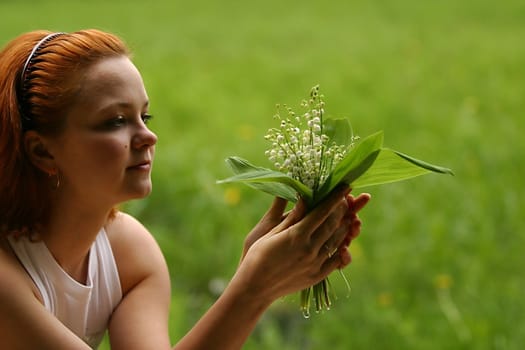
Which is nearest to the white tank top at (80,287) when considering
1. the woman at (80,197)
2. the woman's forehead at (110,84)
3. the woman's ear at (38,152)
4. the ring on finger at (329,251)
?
the woman at (80,197)

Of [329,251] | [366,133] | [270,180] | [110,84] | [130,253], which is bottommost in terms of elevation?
[366,133]

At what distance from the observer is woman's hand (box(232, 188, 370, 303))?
116cm

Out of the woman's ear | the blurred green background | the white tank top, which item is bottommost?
the blurred green background

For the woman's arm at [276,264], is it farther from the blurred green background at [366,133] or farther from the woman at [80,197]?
the blurred green background at [366,133]

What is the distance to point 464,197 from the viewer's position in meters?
3.17

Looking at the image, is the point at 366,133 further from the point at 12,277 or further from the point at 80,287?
the point at 12,277

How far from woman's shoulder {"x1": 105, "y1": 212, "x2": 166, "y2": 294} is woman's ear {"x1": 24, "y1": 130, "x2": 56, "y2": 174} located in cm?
20

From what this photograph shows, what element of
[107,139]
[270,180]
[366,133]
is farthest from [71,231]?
[366,133]

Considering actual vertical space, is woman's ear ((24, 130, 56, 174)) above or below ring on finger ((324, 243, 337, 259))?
above

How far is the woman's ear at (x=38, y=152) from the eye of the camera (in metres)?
1.23

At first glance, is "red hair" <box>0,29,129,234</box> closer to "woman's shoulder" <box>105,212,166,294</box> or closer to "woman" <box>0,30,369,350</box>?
"woman" <box>0,30,369,350</box>

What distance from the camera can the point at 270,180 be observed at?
3.88 feet

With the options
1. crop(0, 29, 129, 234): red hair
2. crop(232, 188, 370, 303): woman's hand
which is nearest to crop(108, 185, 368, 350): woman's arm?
crop(232, 188, 370, 303): woman's hand

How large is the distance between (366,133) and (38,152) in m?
2.53
